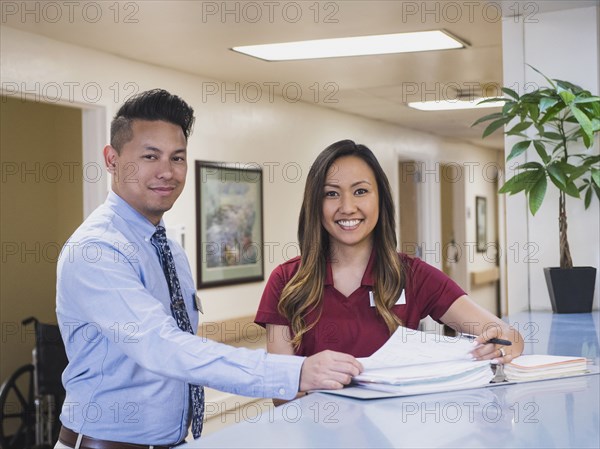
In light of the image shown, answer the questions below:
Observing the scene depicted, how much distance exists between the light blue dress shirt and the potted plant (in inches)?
74.5

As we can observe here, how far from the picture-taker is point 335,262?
2.21m

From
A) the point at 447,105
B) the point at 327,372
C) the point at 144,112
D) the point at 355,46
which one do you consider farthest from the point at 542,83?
the point at 447,105

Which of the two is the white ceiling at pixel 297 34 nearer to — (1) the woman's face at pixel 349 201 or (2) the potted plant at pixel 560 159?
(2) the potted plant at pixel 560 159

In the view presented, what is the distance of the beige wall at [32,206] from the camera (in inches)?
219

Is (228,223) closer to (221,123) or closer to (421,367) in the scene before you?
(221,123)

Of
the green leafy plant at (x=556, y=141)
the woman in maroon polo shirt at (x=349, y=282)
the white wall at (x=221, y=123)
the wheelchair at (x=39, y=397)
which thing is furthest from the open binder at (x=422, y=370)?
the wheelchair at (x=39, y=397)

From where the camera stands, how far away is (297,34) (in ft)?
13.8

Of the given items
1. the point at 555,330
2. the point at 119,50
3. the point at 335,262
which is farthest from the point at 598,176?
the point at 119,50

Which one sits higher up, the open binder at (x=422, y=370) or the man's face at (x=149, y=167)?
the man's face at (x=149, y=167)

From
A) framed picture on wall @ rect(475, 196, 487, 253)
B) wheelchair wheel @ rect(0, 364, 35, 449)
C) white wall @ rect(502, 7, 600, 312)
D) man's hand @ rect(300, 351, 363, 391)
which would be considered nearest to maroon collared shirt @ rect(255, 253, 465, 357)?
man's hand @ rect(300, 351, 363, 391)

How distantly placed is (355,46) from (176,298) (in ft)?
9.74

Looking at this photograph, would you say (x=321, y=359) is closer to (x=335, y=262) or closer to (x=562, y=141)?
(x=335, y=262)

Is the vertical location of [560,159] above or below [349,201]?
above

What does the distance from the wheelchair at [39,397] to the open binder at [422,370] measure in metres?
3.28
